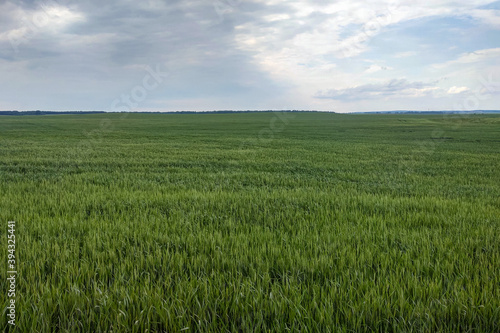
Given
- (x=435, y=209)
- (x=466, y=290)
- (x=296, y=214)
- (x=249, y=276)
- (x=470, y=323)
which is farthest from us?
(x=435, y=209)

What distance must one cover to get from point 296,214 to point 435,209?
381 cm

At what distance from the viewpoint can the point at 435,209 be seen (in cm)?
778

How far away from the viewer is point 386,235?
5.41 meters

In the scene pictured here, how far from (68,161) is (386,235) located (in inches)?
674

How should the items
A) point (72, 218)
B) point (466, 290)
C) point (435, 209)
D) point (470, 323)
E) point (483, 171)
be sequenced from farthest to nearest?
point (483, 171) → point (435, 209) → point (72, 218) → point (466, 290) → point (470, 323)

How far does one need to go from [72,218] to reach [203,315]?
461cm

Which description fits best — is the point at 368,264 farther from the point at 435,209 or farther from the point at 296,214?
the point at 435,209

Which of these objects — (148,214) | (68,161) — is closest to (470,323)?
(148,214)

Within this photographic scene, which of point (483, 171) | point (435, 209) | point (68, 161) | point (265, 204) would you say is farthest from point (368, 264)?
point (68, 161)

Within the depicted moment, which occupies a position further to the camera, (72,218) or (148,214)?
(148,214)

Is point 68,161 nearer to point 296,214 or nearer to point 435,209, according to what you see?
point 296,214

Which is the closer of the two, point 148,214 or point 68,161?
point 148,214

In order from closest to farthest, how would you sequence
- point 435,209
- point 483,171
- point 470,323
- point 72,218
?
point 470,323 < point 72,218 < point 435,209 < point 483,171

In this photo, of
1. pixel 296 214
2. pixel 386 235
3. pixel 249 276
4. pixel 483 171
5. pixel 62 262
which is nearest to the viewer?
pixel 249 276
